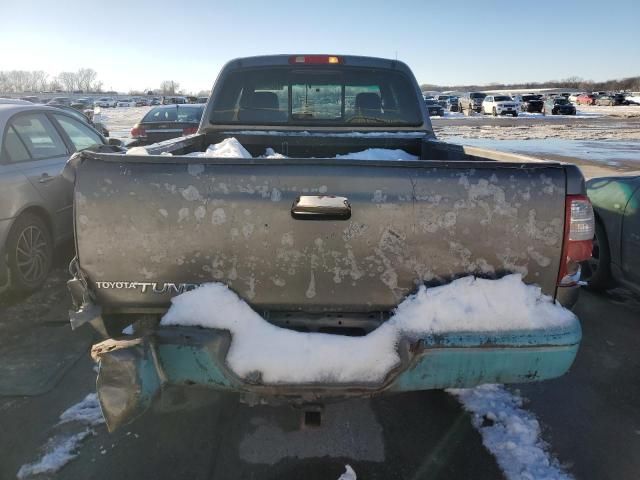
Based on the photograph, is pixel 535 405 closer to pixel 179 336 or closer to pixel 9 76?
pixel 179 336

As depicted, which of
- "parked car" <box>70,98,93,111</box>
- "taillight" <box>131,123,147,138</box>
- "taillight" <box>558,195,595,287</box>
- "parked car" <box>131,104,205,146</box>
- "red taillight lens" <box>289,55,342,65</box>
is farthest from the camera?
"parked car" <box>70,98,93,111</box>

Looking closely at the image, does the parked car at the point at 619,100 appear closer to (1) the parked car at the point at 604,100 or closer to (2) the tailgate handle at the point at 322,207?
(1) the parked car at the point at 604,100

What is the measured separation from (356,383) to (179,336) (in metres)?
0.79

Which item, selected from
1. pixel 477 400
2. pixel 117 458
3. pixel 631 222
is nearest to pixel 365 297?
pixel 477 400

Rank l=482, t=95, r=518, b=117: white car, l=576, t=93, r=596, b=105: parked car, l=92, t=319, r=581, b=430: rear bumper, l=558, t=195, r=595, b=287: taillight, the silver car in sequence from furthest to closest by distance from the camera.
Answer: l=576, t=93, r=596, b=105: parked car < l=482, t=95, r=518, b=117: white car < the silver car < l=558, t=195, r=595, b=287: taillight < l=92, t=319, r=581, b=430: rear bumper

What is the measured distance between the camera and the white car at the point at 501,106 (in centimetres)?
4534

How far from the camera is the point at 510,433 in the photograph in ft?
9.37

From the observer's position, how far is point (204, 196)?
7.12 ft

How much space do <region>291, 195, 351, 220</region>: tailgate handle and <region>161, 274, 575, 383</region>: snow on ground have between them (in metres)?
0.49

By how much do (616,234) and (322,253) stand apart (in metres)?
3.69

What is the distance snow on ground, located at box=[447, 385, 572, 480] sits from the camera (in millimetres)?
2557

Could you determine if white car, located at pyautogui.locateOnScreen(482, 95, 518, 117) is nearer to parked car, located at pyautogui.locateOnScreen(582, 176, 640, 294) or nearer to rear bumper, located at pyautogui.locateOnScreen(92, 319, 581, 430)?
parked car, located at pyautogui.locateOnScreen(582, 176, 640, 294)

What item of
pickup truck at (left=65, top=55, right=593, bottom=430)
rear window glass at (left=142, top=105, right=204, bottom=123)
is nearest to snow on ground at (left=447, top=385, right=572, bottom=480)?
pickup truck at (left=65, top=55, right=593, bottom=430)

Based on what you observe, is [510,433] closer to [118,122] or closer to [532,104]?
[118,122]
